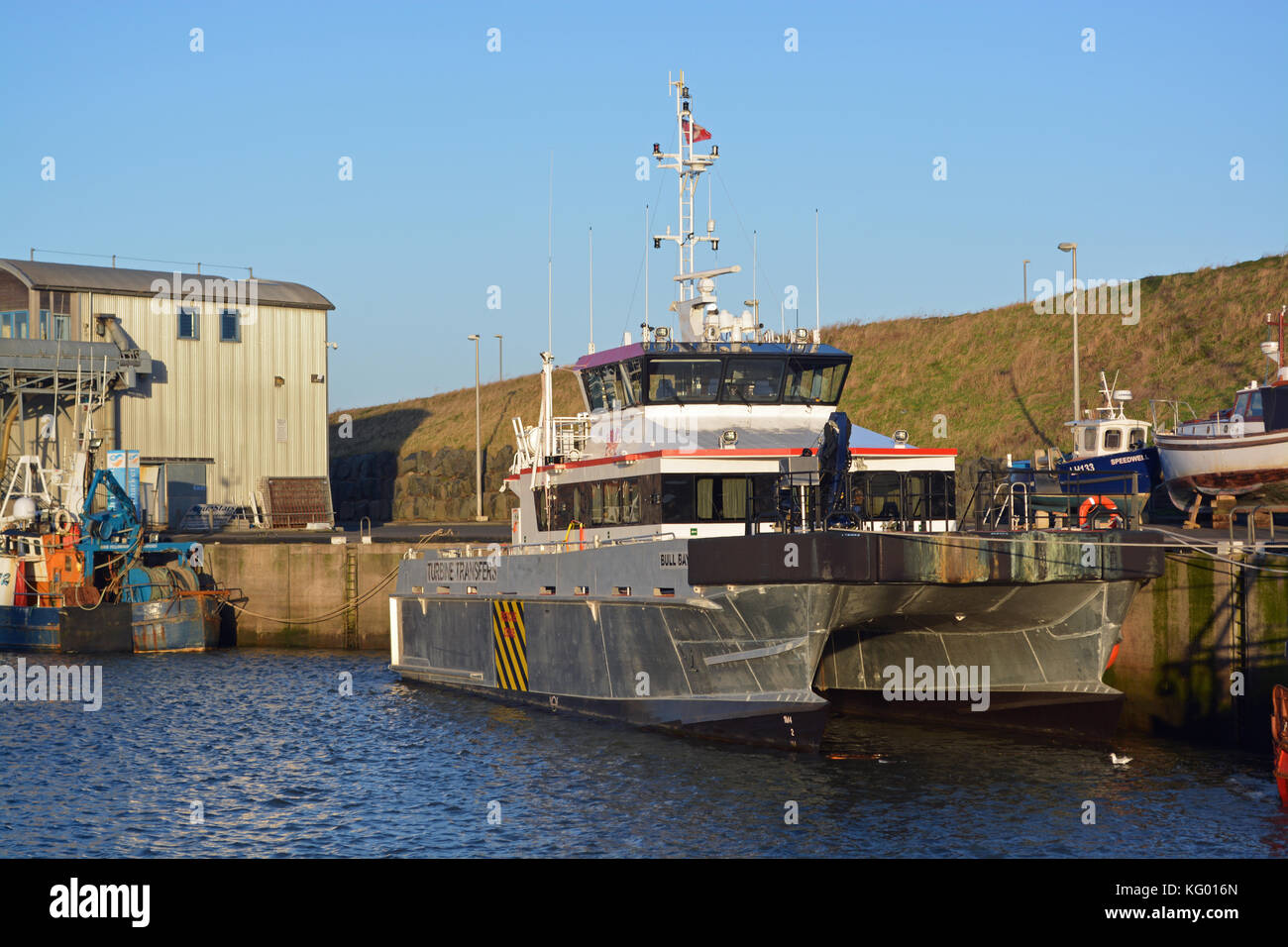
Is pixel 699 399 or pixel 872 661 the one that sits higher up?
pixel 699 399

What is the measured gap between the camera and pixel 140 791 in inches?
711

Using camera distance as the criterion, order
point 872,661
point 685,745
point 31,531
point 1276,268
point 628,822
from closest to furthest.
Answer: point 628,822, point 685,745, point 872,661, point 31,531, point 1276,268

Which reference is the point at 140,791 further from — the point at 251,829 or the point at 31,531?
the point at 31,531

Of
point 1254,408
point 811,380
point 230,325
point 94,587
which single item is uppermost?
point 230,325

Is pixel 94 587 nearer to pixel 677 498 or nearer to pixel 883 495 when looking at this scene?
pixel 677 498

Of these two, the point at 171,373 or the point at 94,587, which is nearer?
the point at 94,587

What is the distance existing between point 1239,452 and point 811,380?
36.4 ft

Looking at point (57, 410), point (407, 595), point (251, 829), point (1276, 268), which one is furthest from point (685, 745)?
point (1276, 268)

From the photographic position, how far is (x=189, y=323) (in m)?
44.7

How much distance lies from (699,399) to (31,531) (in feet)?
70.1

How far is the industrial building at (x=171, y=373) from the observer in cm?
4191

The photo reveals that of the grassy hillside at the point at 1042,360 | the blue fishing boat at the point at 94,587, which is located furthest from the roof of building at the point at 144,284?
the grassy hillside at the point at 1042,360

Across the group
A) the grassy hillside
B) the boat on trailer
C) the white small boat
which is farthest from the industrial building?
the white small boat

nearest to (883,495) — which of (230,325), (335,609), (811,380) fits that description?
(811,380)
